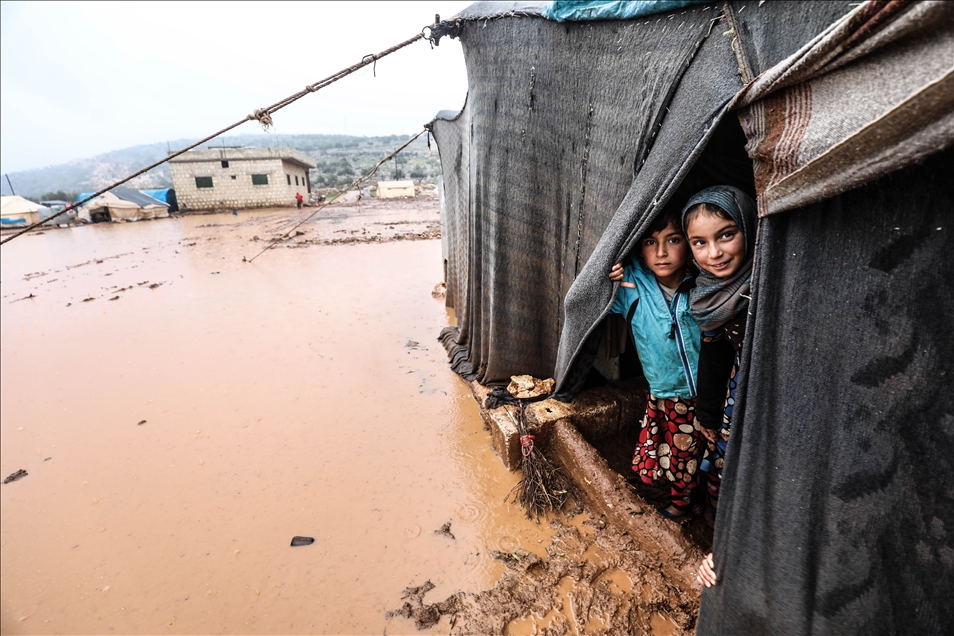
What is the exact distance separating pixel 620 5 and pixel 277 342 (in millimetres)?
5543

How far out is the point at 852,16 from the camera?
3.14 feet

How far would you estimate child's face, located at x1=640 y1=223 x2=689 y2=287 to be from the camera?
6.88 feet

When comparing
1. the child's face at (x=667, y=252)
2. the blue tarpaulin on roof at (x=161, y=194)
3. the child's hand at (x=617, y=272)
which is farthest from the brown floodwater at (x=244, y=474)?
the blue tarpaulin on roof at (x=161, y=194)

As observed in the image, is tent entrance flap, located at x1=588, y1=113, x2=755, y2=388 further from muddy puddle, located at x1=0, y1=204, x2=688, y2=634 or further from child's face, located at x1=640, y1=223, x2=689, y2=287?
muddy puddle, located at x1=0, y1=204, x2=688, y2=634

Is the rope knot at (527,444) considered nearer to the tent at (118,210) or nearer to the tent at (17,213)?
the tent at (118,210)

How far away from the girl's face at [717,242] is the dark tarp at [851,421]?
349 mm

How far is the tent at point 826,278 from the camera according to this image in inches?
38.6

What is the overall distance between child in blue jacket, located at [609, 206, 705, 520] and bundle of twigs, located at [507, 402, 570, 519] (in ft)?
1.66

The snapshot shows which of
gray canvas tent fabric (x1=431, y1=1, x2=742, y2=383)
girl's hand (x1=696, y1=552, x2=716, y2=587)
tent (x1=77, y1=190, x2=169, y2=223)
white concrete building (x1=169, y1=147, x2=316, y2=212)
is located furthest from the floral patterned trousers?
tent (x1=77, y1=190, x2=169, y2=223)

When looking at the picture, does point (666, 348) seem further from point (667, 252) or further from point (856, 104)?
point (856, 104)

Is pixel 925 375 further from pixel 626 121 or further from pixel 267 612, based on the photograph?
pixel 267 612

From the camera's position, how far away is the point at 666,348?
221 cm

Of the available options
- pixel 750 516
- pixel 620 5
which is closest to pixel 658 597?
pixel 750 516

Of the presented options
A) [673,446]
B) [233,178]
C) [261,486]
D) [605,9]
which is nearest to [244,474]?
[261,486]
